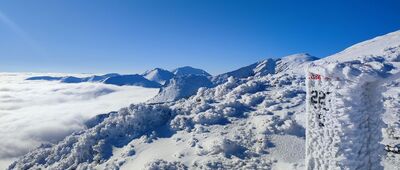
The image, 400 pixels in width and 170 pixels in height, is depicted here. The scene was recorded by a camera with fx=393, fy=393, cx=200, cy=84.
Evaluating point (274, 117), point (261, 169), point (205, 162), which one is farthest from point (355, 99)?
point (274, 117)

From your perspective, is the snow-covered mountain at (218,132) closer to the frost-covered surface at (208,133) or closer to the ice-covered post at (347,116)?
the frost-covered surface at (208,133)

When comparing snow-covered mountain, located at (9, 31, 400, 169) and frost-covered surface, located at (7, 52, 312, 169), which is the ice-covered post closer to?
snow-covered mountain, located at (9, 31, 400, 169)

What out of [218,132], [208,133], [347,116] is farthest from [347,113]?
[208,133]

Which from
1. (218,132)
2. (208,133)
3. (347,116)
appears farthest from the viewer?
(208,133)

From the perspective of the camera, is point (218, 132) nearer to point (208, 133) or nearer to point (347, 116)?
point (208, 133)

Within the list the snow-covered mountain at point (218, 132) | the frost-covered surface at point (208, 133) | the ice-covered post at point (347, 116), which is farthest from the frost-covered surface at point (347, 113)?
the frost-covered surface at point (208, 133)

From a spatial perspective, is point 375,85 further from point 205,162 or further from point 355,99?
point 205,162
